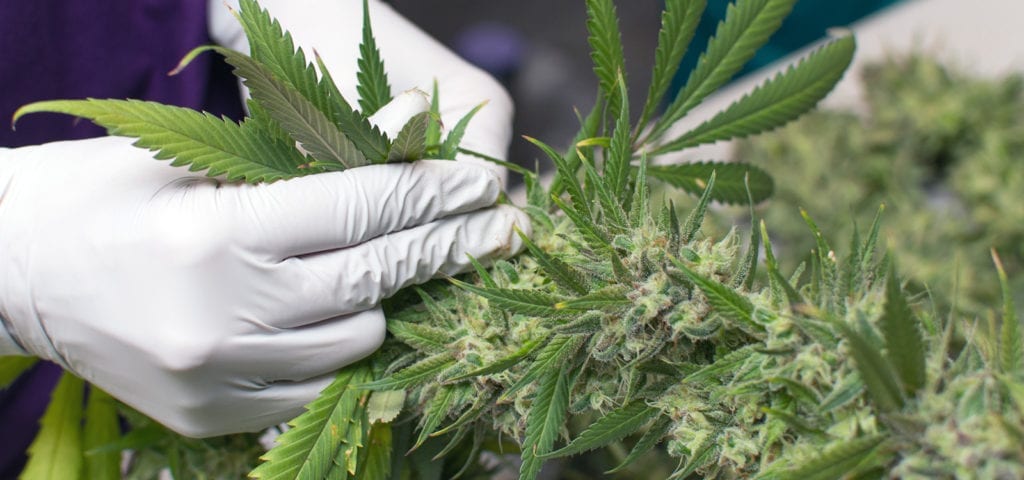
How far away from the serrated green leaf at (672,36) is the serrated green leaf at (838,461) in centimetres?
40

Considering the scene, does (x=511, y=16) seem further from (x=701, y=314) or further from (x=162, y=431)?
(x=701, y=314)

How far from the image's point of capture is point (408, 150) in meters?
0.72

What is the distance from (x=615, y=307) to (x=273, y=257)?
36 centimetres

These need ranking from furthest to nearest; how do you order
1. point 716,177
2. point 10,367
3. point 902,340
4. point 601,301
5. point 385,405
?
point 10,367
point 716,177
point 385,405
point 601,301
point 902,340

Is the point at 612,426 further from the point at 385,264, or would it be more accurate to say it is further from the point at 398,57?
the point at 398,57

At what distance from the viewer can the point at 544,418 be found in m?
0.60

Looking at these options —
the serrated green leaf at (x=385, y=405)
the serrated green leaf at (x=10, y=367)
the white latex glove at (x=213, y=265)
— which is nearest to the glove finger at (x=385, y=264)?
the white latex glove at (x=213, y=265)

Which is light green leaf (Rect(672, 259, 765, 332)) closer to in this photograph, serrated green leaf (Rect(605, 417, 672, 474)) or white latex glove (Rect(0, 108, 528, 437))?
serrated green leaf (Rect(605, 417, 672, 474))

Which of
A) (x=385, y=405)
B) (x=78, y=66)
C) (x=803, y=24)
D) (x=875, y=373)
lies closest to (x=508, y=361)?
(x=385, y=405)

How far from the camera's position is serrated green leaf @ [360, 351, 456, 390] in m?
0.64

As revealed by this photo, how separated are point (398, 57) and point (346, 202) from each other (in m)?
0.46

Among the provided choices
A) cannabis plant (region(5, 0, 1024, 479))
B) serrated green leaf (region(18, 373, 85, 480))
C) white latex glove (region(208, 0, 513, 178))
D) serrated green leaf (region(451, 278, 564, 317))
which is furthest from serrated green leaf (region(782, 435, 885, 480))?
serrated green leaf (region(18, 373, 85, 480))

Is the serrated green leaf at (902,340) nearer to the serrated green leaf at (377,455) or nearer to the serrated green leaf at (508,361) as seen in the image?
the serrated green leaf at (508,361)

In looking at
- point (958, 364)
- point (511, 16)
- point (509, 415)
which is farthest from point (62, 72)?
point (511, 16)
